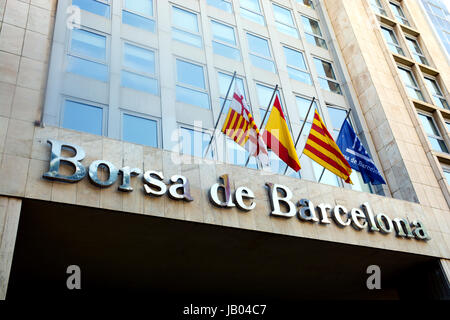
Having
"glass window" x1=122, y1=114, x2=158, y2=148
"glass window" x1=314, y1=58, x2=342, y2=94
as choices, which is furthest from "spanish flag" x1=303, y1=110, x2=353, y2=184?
"glass window" x1=314, y1=58, x2=342, y2=94

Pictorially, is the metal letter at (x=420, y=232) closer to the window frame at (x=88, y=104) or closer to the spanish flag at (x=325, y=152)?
the spanish flag at (x=325, y=152)

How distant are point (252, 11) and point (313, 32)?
12.6ft

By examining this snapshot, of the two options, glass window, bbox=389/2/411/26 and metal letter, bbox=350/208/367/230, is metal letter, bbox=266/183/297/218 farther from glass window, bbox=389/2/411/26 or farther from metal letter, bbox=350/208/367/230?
glass window, bbox=389/2/411/26

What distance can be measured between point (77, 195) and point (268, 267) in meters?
6.78

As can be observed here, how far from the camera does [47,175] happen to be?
10.8m

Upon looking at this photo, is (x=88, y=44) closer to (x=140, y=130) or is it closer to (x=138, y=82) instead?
(x=138, y=82)

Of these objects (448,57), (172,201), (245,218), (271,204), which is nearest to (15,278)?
(172,201)

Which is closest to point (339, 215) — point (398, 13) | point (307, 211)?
point (307, 211)

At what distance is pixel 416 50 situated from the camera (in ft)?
85.3

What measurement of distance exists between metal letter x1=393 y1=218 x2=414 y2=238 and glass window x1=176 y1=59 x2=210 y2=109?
24.7ft

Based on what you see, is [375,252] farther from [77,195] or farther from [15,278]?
[15,278]

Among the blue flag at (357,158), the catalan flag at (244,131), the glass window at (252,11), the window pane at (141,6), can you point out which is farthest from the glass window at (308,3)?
the catalan flag at (244,131)

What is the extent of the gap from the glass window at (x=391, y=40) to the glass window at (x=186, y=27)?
11.0 metres

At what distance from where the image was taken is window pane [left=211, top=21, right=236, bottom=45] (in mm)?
19219
